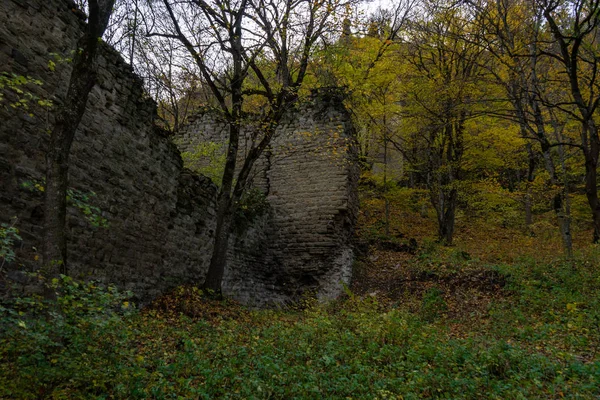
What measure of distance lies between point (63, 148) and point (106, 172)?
2.38 metres

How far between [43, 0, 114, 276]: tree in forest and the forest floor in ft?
1.38

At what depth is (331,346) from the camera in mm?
4992

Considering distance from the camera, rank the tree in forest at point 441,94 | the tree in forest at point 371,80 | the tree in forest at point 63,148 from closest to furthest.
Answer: the tree in forest at point 63,148 → the tree in forest at point 441,94 → the tree in forest at point 371,80

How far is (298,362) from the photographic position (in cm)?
460

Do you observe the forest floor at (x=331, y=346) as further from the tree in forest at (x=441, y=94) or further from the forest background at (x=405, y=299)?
the tree in forest at (x=441, y=94)

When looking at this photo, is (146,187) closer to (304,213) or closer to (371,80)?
(304,213)

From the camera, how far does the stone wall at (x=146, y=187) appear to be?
4613mm

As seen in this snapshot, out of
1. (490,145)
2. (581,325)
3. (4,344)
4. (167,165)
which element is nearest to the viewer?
(4,344)

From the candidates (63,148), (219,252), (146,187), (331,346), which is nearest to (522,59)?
(219,252)

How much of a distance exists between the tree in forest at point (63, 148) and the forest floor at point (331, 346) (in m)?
0.42

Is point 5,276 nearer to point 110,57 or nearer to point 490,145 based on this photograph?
point 110,57

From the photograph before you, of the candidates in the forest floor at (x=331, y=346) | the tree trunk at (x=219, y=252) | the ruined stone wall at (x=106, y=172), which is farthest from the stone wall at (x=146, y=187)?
the forest floor at (x=331, y=346)

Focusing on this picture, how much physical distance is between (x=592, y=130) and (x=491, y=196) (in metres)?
6.84

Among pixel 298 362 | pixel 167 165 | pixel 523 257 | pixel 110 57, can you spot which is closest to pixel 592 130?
pixel 523 257
